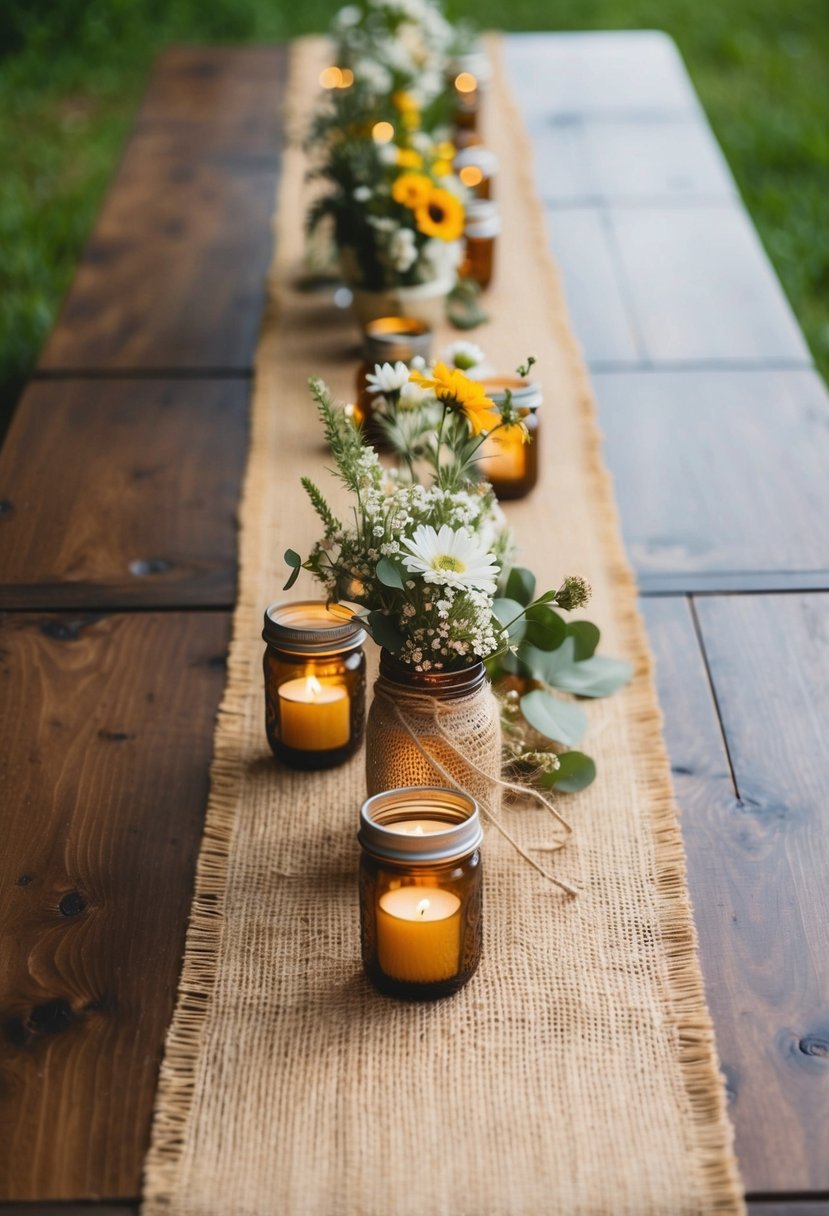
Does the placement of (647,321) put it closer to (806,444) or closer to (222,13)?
(806,444)

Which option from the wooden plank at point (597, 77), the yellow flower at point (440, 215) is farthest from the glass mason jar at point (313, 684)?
the wooden plank at point (597, 77)

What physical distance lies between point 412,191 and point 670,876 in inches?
43.0

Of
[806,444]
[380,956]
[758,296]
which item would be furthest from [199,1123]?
[758,296]

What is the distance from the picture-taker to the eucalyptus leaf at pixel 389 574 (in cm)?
99

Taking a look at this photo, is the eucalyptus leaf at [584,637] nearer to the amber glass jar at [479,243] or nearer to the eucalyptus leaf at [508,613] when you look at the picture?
the eucalyptus leaf at [508,613]

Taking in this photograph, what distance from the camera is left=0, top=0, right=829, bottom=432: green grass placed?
3695 millimetres

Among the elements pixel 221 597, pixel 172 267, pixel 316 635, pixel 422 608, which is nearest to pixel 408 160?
pixel 172 267

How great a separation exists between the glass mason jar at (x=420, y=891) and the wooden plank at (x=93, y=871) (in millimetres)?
156

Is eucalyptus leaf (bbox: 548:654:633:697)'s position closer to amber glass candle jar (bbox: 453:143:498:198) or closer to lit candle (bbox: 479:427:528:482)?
lit candle (bbox: 479:427:528:482)

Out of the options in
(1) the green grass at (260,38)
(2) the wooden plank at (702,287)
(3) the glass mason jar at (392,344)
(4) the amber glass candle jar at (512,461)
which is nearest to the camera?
(4) the amber glass candle jar at (512,461)

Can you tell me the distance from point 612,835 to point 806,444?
775mm

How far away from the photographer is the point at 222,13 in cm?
518

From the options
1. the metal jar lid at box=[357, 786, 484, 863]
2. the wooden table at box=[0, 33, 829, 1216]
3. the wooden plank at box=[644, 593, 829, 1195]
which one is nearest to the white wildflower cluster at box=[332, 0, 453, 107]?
the wooden table at box=[0, 33, 829, 1216]

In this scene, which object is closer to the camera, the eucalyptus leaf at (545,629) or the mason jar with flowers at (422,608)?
the mason jar with flowers at (422,608)
